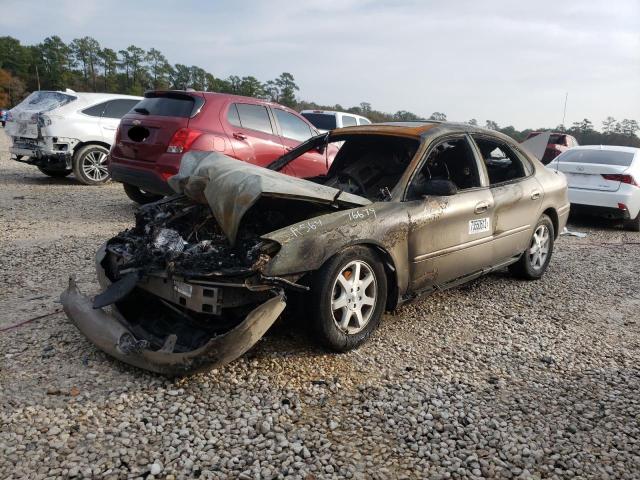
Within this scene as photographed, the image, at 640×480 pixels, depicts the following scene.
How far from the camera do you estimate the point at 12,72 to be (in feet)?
268

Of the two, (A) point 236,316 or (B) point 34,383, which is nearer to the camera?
(B) point 34,383

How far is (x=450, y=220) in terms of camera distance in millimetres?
4027

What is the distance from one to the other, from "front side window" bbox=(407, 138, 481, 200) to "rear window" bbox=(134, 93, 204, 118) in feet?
11.7

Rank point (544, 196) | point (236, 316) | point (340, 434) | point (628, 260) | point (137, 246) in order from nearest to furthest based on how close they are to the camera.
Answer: point (340, 434) → point (236, 316) → point (137, 246) → point (544, 196) → point (628, 260)

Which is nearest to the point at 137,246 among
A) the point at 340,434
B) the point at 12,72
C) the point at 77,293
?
the point at 77,293

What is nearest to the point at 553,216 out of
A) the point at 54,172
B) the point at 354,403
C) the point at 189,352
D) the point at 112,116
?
the point at 354,403

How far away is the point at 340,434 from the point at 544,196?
382 cm

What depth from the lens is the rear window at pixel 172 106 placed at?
675 cm

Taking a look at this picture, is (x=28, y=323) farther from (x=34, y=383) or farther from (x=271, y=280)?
(x=271, y=280)

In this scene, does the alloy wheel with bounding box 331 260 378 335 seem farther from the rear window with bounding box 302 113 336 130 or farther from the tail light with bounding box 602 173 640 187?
the rear window with bounding box 302 113 336 130

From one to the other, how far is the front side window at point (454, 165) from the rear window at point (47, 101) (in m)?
8.05

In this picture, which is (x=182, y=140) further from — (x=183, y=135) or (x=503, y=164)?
(x=503, y=164)

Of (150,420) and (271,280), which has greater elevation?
(271,280)

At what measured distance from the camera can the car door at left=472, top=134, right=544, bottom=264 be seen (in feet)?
15.2
